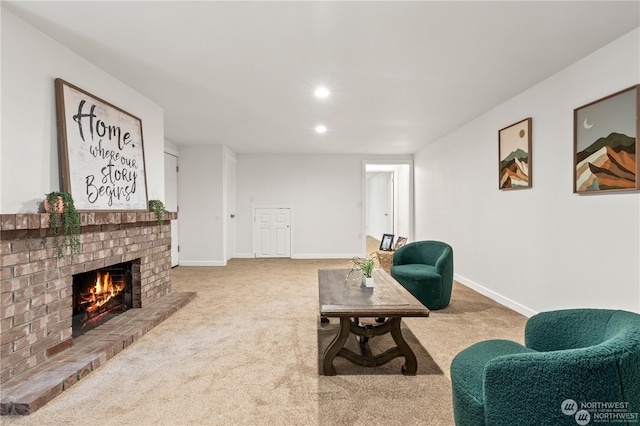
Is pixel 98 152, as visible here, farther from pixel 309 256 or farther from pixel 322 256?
pixel 322 256

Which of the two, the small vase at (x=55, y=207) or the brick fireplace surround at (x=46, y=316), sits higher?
the small vase at (x=55, y=207)

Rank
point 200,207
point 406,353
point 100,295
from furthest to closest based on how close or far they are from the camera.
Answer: point 200,207 < point 100,295 < point 406,353

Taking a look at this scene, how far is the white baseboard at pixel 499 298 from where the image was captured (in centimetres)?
342

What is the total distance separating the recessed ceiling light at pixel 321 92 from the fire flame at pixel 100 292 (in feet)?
9.64

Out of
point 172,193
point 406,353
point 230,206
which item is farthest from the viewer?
point 230,206

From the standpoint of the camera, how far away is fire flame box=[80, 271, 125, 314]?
3.15 m

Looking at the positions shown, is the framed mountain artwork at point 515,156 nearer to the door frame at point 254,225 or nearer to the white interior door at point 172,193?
the door frame at point 254,225

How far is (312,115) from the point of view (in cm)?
434

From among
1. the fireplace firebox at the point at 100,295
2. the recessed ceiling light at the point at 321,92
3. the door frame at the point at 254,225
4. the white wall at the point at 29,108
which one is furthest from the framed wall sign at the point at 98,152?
the door frame at the point at 254,225

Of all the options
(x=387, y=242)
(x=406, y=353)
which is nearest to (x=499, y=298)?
(x=406, y=353)

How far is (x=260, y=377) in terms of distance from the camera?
7.24ft

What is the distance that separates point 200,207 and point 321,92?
13.2ft

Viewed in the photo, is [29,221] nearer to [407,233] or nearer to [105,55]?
[105,55]

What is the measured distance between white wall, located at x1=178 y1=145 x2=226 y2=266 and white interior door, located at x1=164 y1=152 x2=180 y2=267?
108 millimetres
